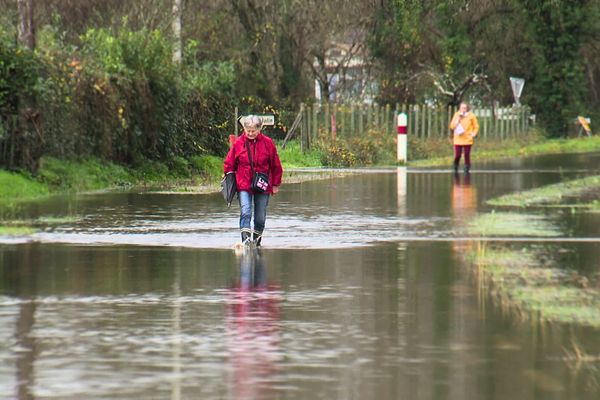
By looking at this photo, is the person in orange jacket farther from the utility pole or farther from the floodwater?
the floodwater

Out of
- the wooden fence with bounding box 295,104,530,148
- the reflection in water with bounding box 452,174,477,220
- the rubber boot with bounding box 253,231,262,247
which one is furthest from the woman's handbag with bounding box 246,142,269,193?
the wooden fence with bounding box 295,104,530,148

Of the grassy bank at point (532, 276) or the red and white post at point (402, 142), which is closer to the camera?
the grassy bank at point (532, 276)

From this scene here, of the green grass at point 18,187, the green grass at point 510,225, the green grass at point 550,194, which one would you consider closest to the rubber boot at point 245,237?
the green grass at point 510,225

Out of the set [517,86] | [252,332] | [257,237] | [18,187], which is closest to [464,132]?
[18,187]

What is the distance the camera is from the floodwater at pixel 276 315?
29.3 feet

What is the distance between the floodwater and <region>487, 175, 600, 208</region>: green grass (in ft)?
8.16

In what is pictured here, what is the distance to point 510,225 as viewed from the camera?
66.1 feet

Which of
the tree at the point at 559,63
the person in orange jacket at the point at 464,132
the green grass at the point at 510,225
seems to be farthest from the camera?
the tree at the point at 559,63

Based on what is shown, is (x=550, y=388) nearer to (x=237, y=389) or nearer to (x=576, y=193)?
(x=237, y=389)

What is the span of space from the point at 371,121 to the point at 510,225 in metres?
26.6

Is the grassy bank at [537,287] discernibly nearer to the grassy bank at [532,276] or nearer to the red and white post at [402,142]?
the grassy bank at [532,276]

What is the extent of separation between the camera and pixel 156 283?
1395 cm

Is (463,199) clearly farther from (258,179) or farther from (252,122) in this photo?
(252,122)

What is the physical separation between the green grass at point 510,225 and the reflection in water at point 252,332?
4599 mm
